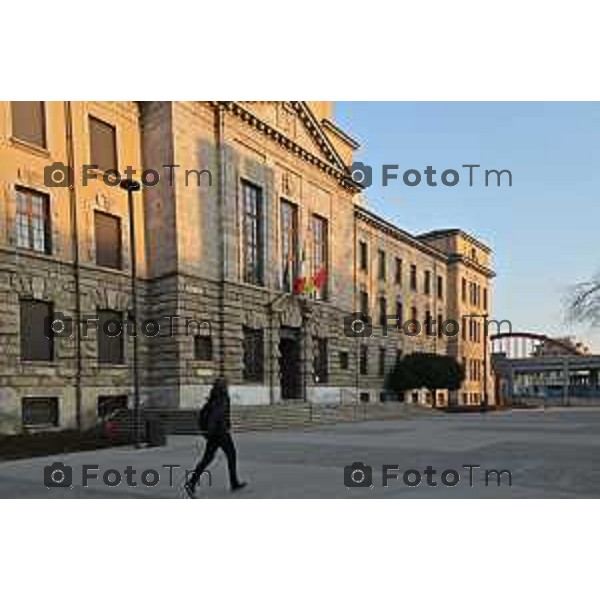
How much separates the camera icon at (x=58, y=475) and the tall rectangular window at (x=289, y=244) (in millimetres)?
17956

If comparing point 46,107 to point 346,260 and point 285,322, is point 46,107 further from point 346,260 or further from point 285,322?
point 346,260

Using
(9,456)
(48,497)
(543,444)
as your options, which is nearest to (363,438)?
(543,444)

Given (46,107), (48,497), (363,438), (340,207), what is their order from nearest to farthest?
(48,497) < (363,438) < (46,107) < (340,207)

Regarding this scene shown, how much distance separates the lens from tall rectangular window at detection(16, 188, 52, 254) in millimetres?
20859

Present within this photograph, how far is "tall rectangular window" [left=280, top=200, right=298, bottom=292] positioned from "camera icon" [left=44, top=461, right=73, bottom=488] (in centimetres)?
1796

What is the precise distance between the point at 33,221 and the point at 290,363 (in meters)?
14.1

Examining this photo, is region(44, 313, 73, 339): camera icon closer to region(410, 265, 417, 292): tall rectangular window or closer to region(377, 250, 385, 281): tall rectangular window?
region(410, 265, 417, 292): tall rectangular window

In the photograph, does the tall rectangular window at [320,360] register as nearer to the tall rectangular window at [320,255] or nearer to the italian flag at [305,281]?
the tall rectangular window at [320,255]

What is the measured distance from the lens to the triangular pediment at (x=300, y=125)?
2934 cm

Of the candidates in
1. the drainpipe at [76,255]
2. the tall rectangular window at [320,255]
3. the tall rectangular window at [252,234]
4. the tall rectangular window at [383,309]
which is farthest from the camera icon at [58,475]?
the tall rectangular window at [383,309]

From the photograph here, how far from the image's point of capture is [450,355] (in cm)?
2775

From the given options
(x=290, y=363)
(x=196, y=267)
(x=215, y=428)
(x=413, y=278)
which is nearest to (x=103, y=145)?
(x=196, y=267)

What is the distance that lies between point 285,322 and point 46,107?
13.7 m

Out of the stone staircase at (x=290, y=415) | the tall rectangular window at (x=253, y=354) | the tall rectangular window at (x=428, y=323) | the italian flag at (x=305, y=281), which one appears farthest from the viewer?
the tall rectangular window at (x=428, y=323)
